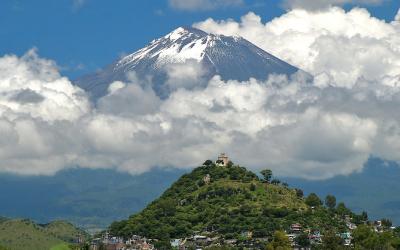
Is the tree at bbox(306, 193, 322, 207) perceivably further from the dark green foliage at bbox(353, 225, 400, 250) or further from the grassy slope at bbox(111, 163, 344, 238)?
the dark green foliage at bbox(353, 225, 400, 250)

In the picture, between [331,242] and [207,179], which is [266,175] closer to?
[207,179]

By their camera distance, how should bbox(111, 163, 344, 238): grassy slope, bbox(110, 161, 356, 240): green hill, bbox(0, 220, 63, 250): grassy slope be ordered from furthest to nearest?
bbox(0, 220, 63, 250): grassy slope < bbox(111, 163, 344, 238): grassy slope < bbox(110, 161, 356, 240): green hill

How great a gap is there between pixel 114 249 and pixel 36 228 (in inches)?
1683

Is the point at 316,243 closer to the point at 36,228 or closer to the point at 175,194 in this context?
the point at 175,194

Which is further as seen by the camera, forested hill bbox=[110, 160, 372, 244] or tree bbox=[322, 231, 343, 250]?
forested hill bbox=[110, 160, 372, 244]

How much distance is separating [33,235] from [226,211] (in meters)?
44.5

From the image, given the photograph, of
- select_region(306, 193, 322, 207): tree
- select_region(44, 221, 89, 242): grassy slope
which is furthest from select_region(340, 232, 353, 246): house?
select_region(44, 221, 89, 242): grassy slope

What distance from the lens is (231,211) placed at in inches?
5910

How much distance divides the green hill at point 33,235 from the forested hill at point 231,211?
18.4 meters

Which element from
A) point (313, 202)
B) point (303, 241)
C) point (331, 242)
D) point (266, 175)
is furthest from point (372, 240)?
point (266, 175)

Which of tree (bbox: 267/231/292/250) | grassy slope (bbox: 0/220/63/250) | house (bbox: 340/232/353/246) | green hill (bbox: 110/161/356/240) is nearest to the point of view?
tree (bbox: 267/231/292/250)

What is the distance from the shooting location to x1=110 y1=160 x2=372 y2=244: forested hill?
144 metres

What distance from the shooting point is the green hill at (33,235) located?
549 ft

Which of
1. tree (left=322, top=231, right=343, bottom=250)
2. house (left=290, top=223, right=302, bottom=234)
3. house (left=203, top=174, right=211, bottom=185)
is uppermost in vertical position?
house (left=203, top=174, right=211, bottom=185)
